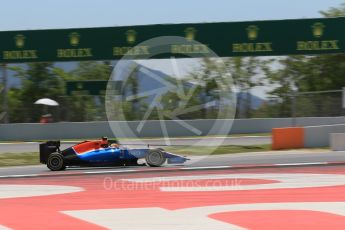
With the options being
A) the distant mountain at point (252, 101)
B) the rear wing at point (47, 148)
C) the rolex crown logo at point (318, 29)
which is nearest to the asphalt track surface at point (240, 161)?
the rear wing at point (47, 148)

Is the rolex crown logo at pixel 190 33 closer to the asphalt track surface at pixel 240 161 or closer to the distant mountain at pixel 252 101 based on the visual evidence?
the distant mountain at pixel 252 101

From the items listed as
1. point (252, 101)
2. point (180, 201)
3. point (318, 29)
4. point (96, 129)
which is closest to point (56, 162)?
point (180, 201)

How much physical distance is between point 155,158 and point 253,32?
1813cm

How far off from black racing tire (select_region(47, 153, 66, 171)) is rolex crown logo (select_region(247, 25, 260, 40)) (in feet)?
60.5

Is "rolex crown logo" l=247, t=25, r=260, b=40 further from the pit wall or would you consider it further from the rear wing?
the rear wing

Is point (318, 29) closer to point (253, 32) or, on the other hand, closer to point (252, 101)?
point (253, 32)

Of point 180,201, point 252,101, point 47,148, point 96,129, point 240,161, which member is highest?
point 252,101

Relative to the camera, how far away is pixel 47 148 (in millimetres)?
15164

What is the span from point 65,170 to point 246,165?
466 cm

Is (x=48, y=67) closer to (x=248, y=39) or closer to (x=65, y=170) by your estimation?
(x=248, y=39)

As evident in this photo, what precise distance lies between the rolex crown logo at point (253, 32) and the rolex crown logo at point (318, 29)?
119 inches

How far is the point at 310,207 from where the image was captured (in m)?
8.27

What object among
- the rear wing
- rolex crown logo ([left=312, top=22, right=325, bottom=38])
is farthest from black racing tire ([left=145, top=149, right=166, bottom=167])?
rolex crown logo ([left=312, top=22, right=325, bottom=38])

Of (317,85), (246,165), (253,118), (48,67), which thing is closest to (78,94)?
(48,67)
